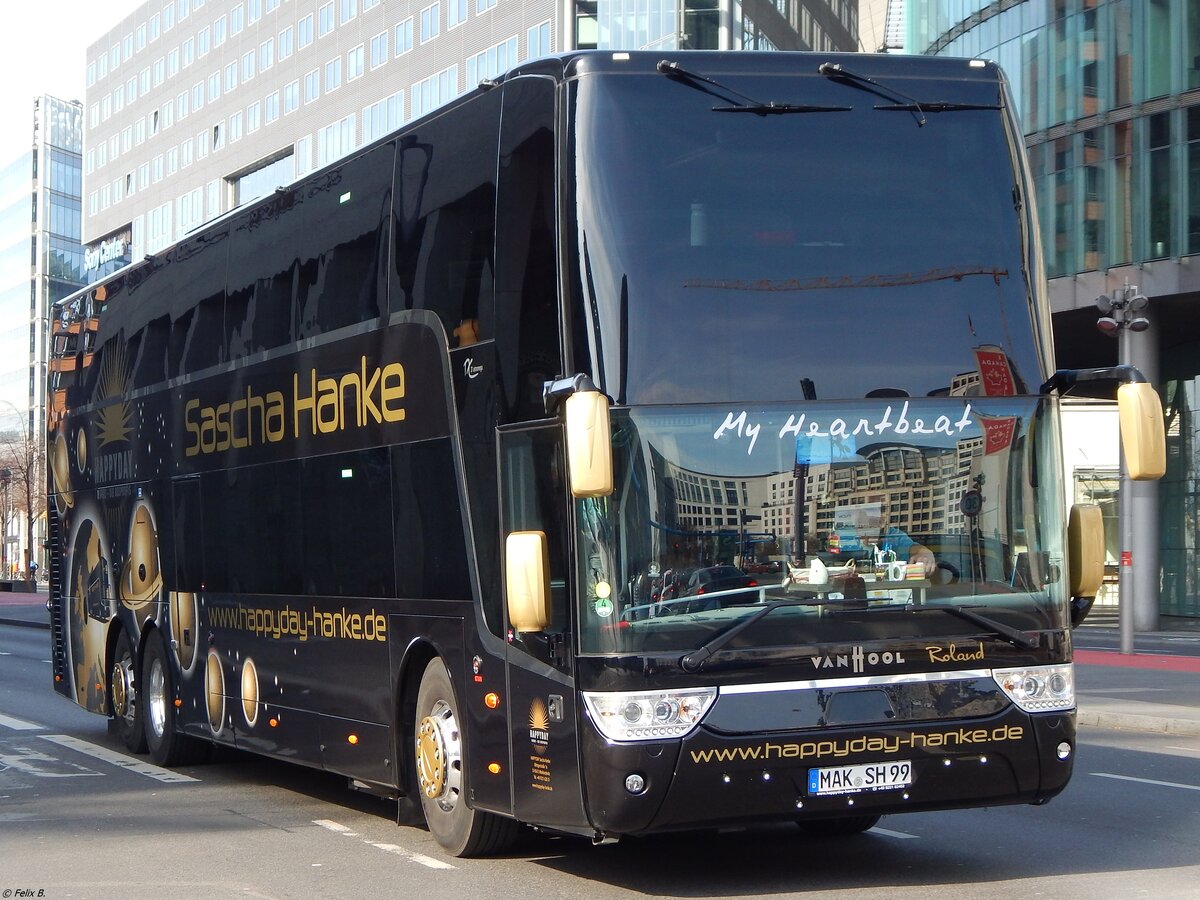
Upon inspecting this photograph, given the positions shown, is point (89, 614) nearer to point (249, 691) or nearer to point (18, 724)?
point (18, 724)

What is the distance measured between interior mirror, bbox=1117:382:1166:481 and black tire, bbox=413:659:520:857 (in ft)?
12.6

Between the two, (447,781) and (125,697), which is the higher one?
(447,781)

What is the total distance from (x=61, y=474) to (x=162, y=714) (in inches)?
160

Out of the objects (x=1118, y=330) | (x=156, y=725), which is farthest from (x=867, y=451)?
(x=1118, y=330)

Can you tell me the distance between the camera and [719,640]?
7707 mm

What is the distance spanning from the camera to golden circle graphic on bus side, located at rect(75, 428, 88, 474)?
54.6 ft

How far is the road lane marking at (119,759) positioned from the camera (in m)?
13.8

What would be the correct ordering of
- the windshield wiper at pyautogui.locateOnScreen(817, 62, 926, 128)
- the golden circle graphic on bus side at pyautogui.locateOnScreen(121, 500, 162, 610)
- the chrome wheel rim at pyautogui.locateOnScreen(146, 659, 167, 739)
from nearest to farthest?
1. the windshield wiper at pyautogui.locateOnScreen(817, 62, 926, 128)
2. the chrome wheel rim at pyautogui.locateOnScreen(146, 659, 167, 739)
3. the golden circle graphic on bus side at pyautogui.locateOnScreen(121, 500, 162, 610)

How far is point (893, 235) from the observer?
823 cm

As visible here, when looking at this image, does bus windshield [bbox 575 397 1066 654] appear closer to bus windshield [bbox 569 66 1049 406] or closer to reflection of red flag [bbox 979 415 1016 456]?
reflection of red flag [bbox 979 415 1016 456]

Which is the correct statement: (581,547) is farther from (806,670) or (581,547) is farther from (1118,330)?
(1118,330)

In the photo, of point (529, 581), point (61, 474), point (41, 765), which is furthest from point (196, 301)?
point (529, 581)

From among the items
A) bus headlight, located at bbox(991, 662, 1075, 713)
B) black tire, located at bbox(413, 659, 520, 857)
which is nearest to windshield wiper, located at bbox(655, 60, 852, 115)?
bus headlight, located at bbox(991, 662, 1075, 713)

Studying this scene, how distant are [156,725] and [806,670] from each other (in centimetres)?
865
